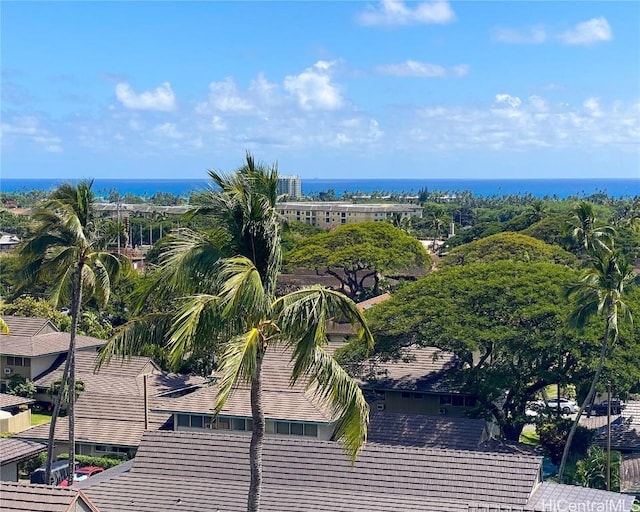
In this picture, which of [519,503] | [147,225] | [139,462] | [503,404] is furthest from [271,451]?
[147,225]

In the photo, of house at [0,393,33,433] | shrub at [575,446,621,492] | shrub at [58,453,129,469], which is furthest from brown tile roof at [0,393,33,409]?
shrub at [575,446,621,492]

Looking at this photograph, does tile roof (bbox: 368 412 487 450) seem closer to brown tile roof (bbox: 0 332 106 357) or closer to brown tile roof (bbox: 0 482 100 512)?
brown tile roof (bbox: 0 482 100 512)

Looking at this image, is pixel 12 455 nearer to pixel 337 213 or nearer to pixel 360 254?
pixel 360 254

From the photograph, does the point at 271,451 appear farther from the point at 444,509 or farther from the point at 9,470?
the point at 9,470

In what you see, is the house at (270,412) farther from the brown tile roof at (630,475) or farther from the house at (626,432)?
the house at (626,432)

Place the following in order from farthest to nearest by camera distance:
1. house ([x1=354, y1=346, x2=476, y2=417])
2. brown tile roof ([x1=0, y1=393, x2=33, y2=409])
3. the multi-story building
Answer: the multi-story building → brown tile roof ([x1=0, y1=393, x2=33, y2=409]) → house ([x1=354, y1=346, x2=476, y2=417])
